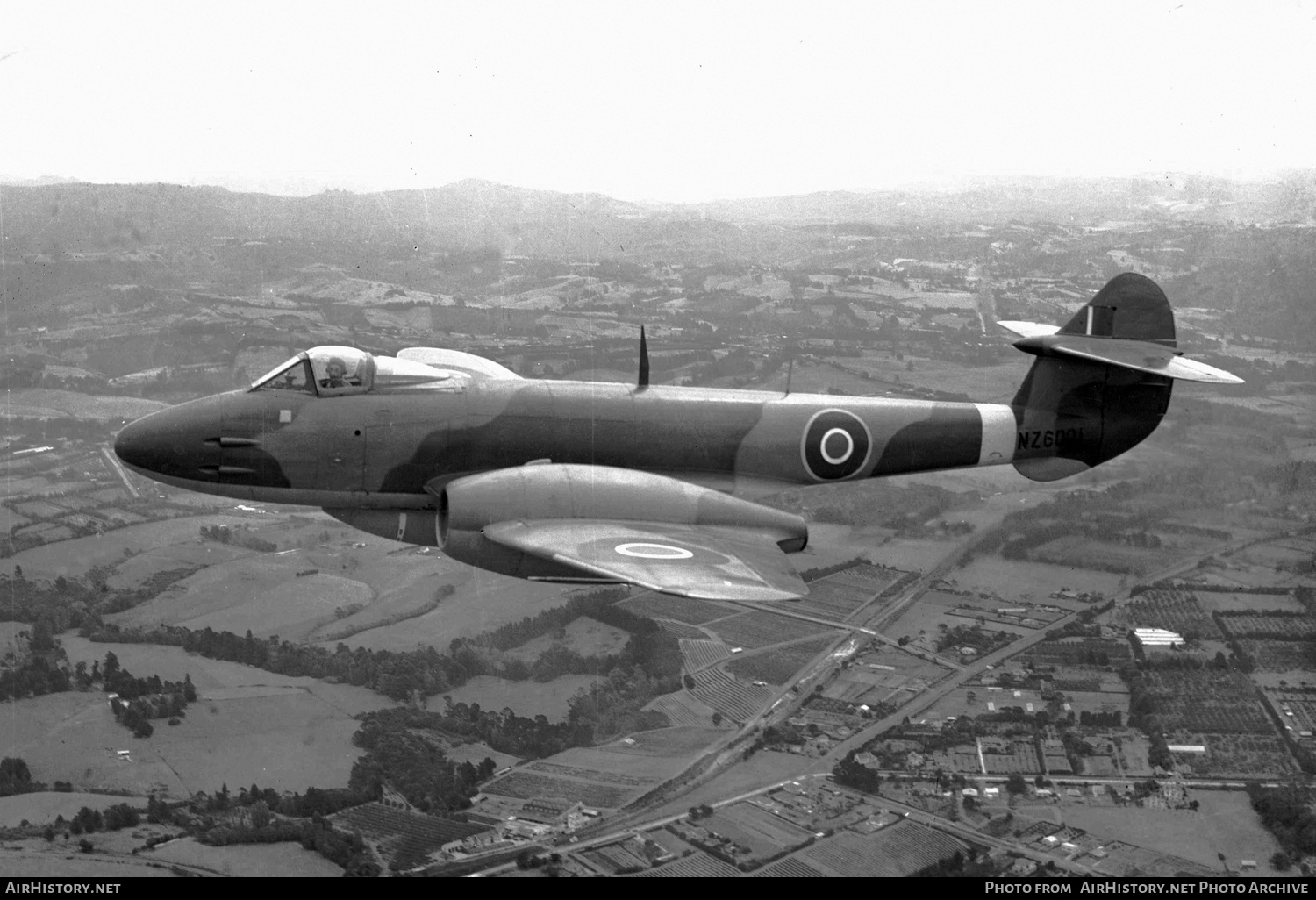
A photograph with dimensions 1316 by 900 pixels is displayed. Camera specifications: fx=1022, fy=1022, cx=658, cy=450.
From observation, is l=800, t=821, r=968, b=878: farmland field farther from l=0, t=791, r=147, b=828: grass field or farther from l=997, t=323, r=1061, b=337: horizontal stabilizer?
l=0, t=791, r=147, b=828: grass field

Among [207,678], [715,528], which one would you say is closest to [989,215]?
[715,528]

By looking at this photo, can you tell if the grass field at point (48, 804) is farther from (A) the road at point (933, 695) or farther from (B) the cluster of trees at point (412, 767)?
(A) the road at point (933, 695)

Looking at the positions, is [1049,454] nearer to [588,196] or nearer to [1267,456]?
[1267,456]

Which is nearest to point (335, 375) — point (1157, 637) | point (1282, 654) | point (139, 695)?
point (139, 695)

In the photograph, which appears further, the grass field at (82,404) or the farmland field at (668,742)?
the grass field at (82,404)

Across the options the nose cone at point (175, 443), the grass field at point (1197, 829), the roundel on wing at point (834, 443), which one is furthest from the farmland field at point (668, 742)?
the nose cone at point (175, 443)

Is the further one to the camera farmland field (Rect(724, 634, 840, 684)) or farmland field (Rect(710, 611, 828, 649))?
farmland field (Rect(710, 611, 828, 649))

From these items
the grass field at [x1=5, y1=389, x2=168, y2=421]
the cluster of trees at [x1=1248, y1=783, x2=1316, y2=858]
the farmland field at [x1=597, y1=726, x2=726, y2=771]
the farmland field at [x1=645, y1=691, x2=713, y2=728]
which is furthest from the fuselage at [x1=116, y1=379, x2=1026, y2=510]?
the cluster of trees at [x1=1248, y1=783, x2=1316, y2=858]
